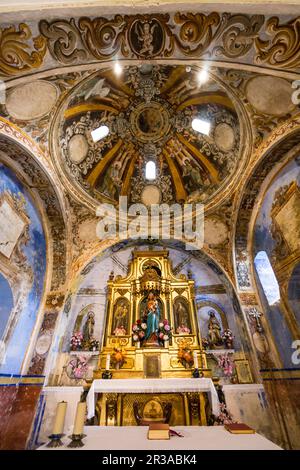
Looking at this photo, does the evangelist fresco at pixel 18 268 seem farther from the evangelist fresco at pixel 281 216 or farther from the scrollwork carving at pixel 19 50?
the evangelist fresco at pixel 281 216

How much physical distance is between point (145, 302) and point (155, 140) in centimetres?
707

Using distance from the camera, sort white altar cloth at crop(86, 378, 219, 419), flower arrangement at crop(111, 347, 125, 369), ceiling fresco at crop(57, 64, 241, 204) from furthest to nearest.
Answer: flower arrangement at crop(111, 347, 125, 369) < ceiling fresco at crop(57, 64, 241, 204) < white altar cloth at crop(86, 378, 219, 419)

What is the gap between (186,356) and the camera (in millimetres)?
8055

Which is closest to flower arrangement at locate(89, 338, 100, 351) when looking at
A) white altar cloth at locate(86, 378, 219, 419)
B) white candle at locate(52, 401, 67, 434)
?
white altar cloth at locate(86, 378, 219, 419)

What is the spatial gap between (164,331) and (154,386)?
208 centimetres

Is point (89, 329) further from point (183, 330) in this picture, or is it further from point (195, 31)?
point (195, 31)

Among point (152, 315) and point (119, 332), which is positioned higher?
point (152, 315)

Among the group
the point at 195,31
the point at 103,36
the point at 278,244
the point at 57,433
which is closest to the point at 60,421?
the point at 57,433

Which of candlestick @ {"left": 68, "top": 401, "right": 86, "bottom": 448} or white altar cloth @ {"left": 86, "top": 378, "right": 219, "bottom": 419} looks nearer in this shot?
candlestick @ {"left": 68, "top": 401, "right": 86, "bottom": 448}

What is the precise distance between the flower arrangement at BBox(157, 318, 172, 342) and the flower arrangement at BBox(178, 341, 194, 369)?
0.60m

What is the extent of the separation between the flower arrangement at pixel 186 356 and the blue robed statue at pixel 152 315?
1134mm

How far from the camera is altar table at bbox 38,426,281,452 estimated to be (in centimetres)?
302

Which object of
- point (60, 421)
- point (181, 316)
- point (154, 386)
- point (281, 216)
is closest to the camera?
point (60, 421)

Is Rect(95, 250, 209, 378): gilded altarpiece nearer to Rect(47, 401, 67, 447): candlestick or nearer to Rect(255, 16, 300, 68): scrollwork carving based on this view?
Rect(47, 401, 67, 447): candlestick
